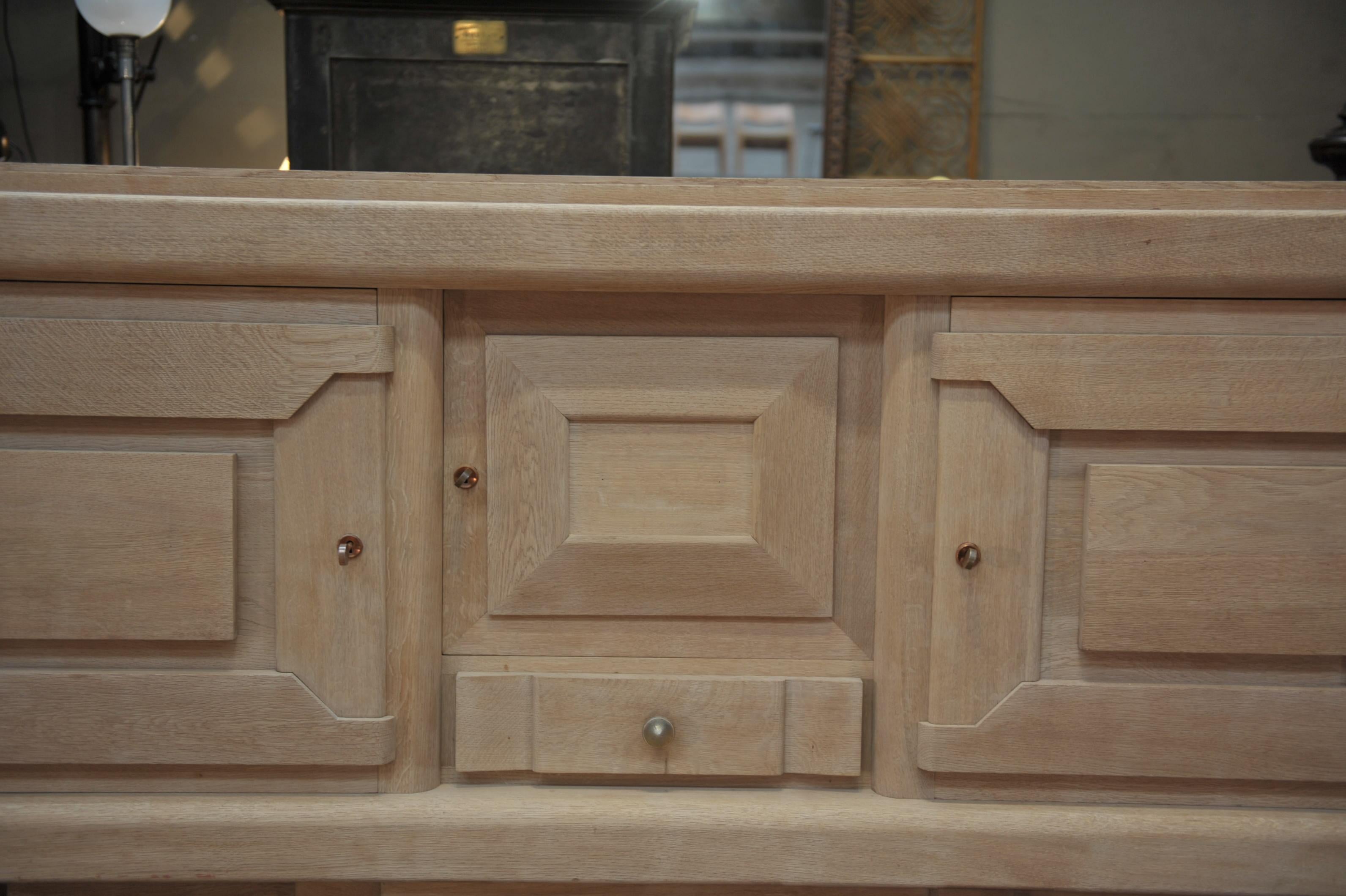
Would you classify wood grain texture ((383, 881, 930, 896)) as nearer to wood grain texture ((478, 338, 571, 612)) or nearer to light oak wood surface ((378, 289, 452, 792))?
light oak wood surface ((378, 289, 452, 792))

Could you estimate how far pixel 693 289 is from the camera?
66 cm

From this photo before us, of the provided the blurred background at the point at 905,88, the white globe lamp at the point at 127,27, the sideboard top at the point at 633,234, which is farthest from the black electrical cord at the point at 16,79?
the sideboard top at the point at 633,234

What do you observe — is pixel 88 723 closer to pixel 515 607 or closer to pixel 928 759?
pixel 515 607

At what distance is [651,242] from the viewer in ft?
2.10

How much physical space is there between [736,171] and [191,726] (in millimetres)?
792

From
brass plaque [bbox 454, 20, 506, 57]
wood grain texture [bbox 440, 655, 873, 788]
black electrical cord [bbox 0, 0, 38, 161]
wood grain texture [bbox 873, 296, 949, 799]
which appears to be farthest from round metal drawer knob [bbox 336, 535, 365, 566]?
black electrical cord [bbox 0, 0, 38, 161]

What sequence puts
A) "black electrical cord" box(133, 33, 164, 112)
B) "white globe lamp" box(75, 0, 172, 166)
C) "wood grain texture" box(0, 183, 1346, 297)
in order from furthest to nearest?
"black electrical cord" box(133, 33, 164, 112) < "white globe lamp" box(75, 0, 172, 166) < "wood grain texture" box(0, 183, 1346, 297)

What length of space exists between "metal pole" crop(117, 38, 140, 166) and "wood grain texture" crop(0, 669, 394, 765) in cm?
50

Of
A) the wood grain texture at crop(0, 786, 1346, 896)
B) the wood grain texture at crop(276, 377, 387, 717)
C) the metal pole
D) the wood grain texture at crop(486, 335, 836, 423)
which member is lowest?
the wood grain texture at crop(0, 786, 1346, 896)

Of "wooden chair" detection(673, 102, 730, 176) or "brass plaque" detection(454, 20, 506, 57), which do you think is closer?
"brass plaque" detection(454, 20, 506, 57)

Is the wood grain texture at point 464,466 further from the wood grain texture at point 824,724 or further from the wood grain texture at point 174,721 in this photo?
the wood grain texture at point 824,724

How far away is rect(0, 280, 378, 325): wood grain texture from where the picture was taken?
0.66m

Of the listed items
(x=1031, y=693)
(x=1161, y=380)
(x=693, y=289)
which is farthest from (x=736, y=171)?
(x=1031, y=693)

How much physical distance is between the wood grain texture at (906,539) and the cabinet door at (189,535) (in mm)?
381
